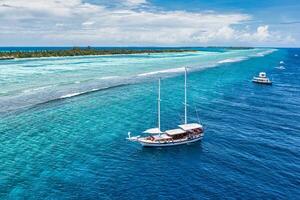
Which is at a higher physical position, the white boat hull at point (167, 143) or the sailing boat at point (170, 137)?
the sailing boat at point (170, 137)

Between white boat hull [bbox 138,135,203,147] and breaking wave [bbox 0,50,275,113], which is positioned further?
breaking wave [bbox 0,50,275,113]

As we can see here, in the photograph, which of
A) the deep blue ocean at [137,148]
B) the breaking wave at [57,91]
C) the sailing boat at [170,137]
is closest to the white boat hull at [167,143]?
the sailing boat at [170,137]

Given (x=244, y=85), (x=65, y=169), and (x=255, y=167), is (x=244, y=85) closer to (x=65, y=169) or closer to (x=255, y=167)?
(x=255, y=167)

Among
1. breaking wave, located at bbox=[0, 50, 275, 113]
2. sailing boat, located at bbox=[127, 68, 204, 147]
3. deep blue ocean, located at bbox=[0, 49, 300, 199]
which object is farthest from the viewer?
breaking wave, located at bbox=[0, 50, 275, 113]

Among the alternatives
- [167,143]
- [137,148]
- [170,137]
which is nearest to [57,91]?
[137,148]

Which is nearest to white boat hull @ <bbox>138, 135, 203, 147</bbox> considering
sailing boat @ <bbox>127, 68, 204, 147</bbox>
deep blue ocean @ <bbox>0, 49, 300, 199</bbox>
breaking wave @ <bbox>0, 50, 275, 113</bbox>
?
sailing boat @ <bbox>127, 68, 204, 147</bbox>

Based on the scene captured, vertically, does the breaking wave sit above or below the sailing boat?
above

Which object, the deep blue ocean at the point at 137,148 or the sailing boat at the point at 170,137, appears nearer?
the deep blue ocean at the point at 137,148

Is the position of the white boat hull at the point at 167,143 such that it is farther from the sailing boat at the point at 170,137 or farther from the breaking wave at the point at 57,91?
the breaking wave at the point at 57,91

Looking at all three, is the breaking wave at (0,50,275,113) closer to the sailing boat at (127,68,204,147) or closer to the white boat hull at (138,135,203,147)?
the sailing boat at (127,68,204,147)

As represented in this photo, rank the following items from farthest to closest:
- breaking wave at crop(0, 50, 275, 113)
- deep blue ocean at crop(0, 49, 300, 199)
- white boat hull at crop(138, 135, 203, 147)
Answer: breaking wave at crop(0, 50, 275, 113), white boat hull at crop(138, 135, 203, 147), deep blue ocean at crop(0, 49, 300, 199)
